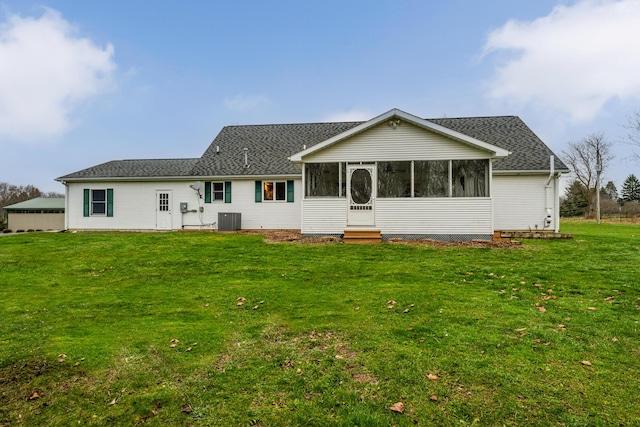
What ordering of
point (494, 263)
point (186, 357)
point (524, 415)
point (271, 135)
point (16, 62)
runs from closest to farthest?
point (524, 415) → point (186, 357) → point (494, 263) → point (16, 62) → point (271, 135)

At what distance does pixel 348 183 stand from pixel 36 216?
20.6 meters

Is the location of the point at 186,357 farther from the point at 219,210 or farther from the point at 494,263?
the point at 219,210

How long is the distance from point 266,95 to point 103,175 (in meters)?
13.4

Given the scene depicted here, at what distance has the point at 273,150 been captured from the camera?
1827cm

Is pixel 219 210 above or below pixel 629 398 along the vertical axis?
above

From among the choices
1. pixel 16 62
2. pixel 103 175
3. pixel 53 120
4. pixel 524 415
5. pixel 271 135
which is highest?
pixel 16 62

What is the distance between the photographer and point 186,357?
363 cm

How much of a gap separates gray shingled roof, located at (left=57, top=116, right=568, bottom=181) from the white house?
0.06m

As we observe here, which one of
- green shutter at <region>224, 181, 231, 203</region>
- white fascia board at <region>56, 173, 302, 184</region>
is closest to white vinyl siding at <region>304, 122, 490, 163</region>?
white fascia board at <region>56, 173, 302, 184</region>

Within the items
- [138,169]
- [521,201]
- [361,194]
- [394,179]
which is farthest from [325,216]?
[138,169]

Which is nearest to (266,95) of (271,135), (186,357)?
(271,135)

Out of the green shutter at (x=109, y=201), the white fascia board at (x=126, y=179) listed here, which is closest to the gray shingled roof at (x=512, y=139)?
the white fascia board at (x=126, y=179)

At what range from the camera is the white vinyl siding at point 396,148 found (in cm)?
1200

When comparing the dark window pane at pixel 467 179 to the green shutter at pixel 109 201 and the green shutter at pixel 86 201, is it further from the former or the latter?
the green shutter at pixel 86 201
